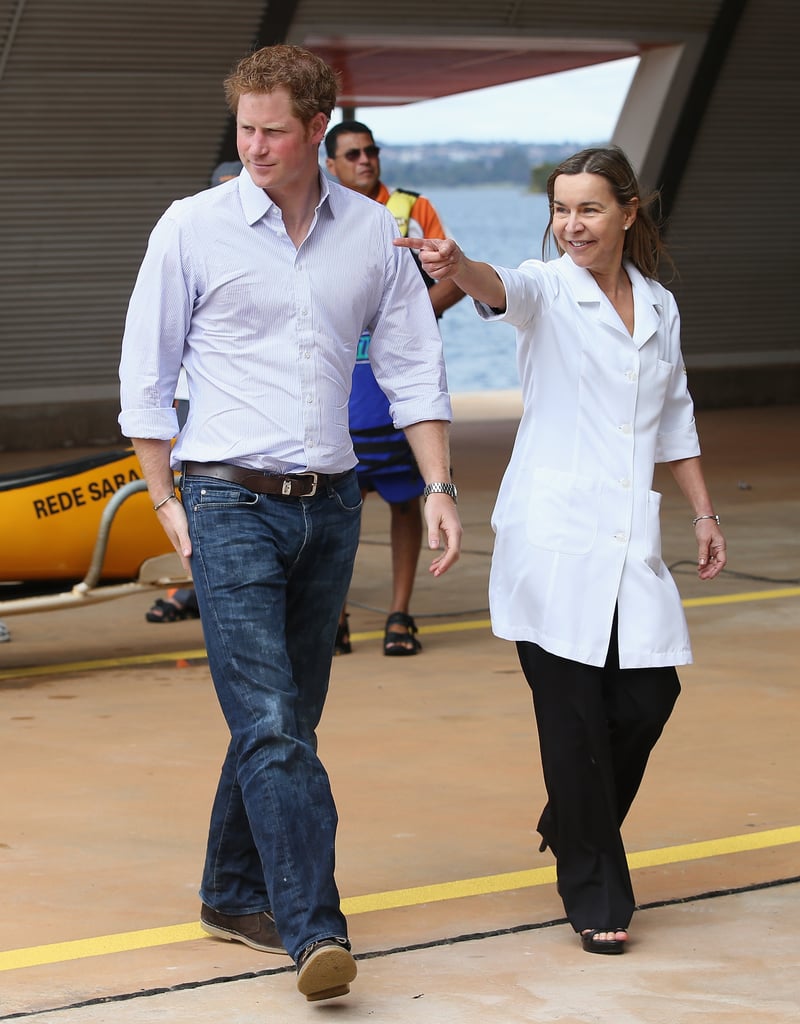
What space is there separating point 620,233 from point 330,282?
31.0 inches

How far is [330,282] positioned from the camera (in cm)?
396

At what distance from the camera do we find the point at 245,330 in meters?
3.90

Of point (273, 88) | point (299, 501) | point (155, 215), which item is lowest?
point (155, 215)

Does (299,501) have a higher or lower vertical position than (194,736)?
higher

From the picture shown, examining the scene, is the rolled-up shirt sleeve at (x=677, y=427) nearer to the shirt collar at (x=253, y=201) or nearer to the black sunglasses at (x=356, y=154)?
the shirt collar at (x=253, y=201)

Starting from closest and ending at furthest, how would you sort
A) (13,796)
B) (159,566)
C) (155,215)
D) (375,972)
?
(375,972) < (13,796) < (159,566) < (155,215)

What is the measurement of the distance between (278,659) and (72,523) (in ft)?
12.1

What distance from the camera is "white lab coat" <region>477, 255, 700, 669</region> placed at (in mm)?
4180

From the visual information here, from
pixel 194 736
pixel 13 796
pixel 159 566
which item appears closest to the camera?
pixel 13 796

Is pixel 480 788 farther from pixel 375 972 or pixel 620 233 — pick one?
pixel 620 233

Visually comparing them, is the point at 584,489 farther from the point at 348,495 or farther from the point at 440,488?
the point at 348,495

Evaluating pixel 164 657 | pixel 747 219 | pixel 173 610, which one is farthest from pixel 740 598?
pixel 747 219

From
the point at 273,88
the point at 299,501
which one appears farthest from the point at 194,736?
the point at 273,88

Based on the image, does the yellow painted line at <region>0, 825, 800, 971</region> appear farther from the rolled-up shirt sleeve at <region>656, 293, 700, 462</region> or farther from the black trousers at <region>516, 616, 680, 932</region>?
the rolled-up shirt sleeve at <region>656, 293, 700, 462</region>
